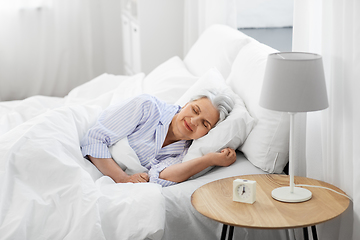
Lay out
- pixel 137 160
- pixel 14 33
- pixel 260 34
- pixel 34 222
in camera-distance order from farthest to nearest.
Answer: pixel 14 33 < pixel 260 34 < pixel 137 160 < pixel 34 222

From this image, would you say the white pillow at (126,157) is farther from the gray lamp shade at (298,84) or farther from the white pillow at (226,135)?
the gray lamp shade at (298,84)

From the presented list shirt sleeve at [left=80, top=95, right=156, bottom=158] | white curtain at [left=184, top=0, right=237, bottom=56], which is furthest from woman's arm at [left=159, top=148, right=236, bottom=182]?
white curtain at [left=184, top=0, right=237, bottom=56]

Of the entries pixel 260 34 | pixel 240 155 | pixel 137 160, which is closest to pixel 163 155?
pixel 137 160

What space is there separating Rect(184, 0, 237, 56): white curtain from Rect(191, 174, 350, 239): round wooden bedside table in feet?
5.98

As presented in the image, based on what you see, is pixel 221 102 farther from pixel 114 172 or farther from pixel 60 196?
pixel 60 196

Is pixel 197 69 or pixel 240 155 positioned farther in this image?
pixel 197 69

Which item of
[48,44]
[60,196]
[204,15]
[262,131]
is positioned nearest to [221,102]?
[262,131]

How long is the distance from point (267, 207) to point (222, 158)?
403 millimetres

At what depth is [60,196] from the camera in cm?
141

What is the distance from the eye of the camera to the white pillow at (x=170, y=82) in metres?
2.37

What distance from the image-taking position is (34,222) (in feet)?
4.38

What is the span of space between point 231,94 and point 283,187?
57cm

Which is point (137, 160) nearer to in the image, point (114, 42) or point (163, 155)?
point (163, 155)

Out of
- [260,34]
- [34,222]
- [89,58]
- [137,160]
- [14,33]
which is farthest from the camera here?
[89,58]
